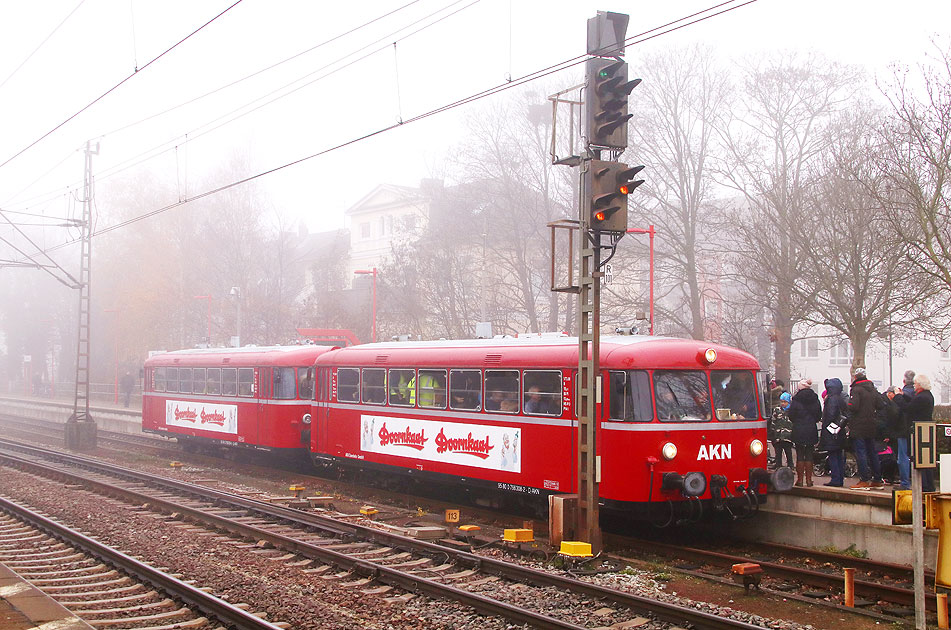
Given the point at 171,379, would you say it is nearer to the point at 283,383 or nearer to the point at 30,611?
the point at 283,383

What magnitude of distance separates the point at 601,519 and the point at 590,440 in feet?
8.81

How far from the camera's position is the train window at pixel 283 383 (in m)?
20.4

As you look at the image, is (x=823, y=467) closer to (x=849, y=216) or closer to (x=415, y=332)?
(x=849, y=216)

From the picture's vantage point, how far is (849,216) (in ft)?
76.2

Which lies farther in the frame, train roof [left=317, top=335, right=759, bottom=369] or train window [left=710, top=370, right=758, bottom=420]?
train window [left=710, top=370, right=758, bottom=420]

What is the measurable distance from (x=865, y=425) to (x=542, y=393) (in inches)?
174

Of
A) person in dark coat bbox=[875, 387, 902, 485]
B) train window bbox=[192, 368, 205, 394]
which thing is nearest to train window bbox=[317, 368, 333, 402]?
train window bbox=[192, 368, 205, 394]

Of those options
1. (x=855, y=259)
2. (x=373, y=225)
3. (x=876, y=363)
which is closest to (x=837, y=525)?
(x=855, y=259)

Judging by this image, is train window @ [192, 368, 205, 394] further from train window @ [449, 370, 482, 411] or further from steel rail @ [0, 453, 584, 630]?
train window @ [449, 370, 482, 411]

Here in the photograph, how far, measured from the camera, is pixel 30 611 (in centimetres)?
780

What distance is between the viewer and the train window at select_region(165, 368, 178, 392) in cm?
2553

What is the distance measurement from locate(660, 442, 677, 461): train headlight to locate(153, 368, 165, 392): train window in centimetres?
1842

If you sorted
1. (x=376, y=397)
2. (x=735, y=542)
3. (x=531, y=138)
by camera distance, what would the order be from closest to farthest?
(x=735, y=542) → (x=376, y=397) → (x=531, y=138)

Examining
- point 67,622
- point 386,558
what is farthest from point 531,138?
point 67,622
